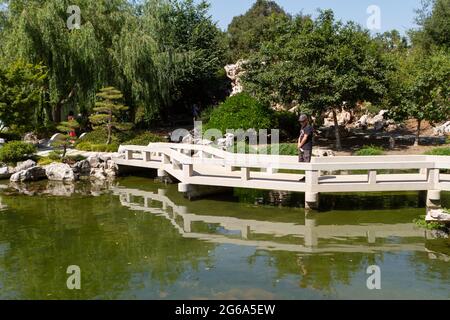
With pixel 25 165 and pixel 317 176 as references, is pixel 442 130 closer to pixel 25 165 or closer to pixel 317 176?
pixel 317 176

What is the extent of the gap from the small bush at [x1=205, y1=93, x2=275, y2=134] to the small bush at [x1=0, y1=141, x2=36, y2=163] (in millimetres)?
7415

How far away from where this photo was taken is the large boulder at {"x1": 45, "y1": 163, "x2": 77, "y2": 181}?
50.0ft

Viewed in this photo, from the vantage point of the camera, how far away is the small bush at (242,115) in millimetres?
19672

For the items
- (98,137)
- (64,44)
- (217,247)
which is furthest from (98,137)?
(217,247)

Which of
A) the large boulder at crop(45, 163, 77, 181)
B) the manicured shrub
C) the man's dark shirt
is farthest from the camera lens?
the manicured shrub

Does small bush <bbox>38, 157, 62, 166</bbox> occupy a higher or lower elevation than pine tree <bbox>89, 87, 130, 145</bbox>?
lower

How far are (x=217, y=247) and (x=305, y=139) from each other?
147 inches

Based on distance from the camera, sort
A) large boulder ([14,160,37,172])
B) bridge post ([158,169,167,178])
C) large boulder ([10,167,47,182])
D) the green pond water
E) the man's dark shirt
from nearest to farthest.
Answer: the green pond water, the man's dark shirt, bridge post ([158,169,167,178]), large boulder ([10,167,47,182]), large boulder ([14,160,37,172])

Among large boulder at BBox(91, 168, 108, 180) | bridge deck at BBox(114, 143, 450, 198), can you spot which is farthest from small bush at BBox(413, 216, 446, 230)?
large boulder at BBox(91, 168, 108, 180)

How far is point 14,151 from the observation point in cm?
1617

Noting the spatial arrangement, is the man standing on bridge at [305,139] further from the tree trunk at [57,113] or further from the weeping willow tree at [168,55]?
the tree trunk at [57,113]

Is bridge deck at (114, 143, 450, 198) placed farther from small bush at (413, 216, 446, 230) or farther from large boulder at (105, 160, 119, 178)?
large boulder at (105, 160, 119, 178)

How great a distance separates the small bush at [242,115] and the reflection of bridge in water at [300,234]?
8389mm
